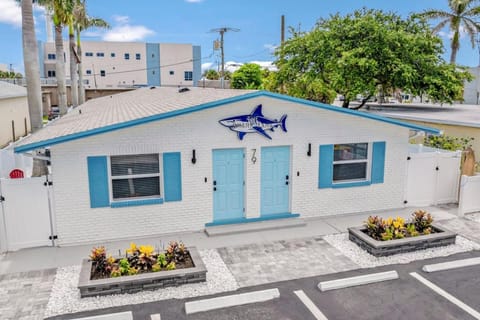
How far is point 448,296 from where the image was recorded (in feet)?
24.9

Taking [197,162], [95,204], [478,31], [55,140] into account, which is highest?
[478,31]

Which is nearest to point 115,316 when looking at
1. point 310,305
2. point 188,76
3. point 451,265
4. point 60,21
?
point 310,305

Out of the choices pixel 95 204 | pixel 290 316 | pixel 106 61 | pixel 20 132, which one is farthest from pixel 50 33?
pixel 290 316

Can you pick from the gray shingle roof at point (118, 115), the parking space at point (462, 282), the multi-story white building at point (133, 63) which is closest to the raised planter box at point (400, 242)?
the parking space at point (462, 282)

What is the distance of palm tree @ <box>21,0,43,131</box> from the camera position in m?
13.6

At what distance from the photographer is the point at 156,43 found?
7156 cm

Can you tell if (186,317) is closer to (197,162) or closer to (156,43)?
(197,162)

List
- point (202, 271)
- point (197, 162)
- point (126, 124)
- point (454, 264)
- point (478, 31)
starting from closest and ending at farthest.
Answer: point (202, 271) < point (454, 264) < point (126, 124) < point (197, 162) < point (478, 31)

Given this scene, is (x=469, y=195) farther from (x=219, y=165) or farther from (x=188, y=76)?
(x=188, y=76)

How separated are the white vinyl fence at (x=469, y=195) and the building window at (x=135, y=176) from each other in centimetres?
900

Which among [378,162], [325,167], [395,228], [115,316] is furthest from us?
[378,162]

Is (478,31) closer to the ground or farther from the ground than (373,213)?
farther from the ground

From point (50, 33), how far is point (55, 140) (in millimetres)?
85425

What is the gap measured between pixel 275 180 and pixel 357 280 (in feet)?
13.5
